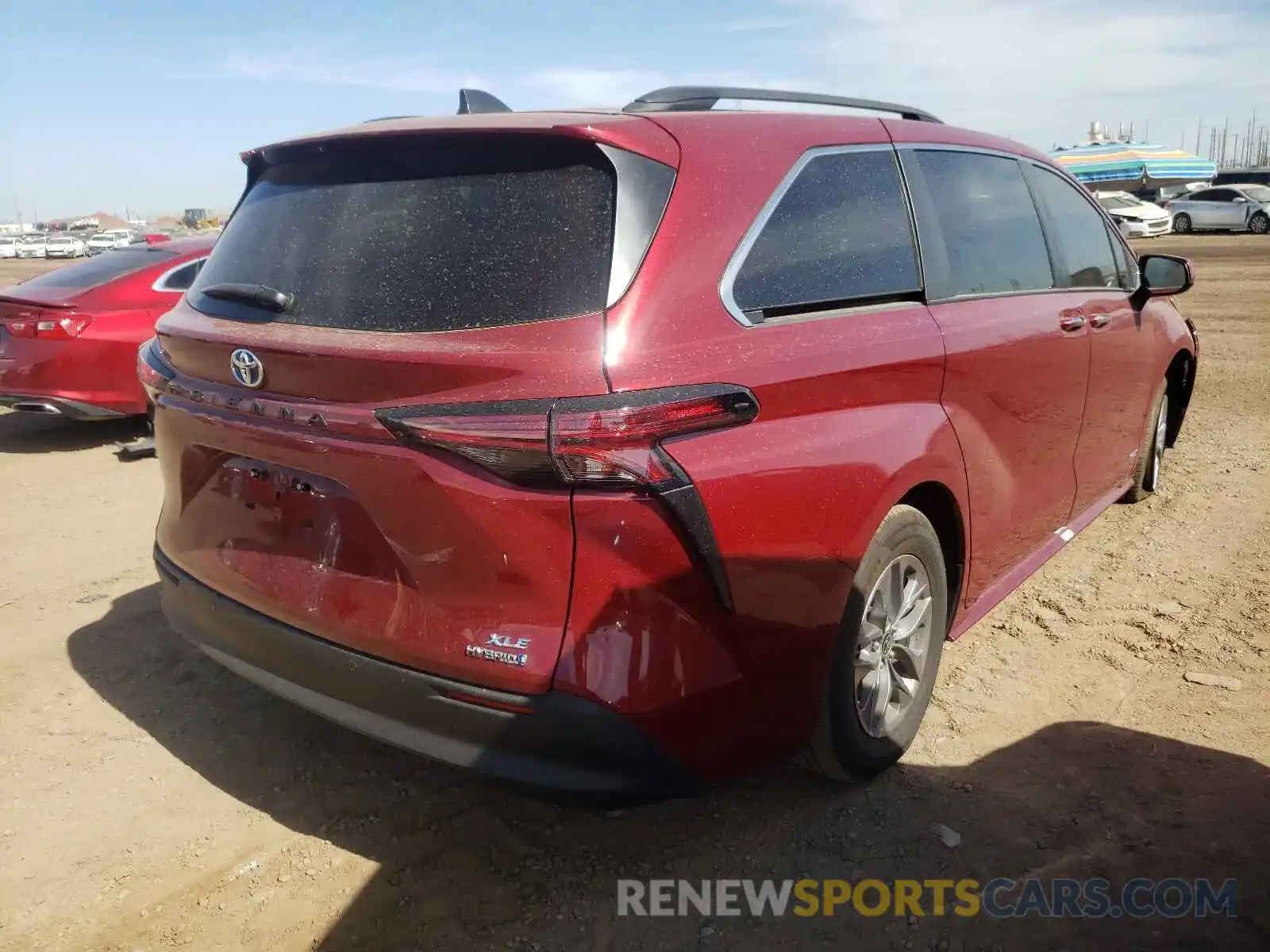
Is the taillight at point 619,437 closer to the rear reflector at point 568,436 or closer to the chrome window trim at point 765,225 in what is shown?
the rear reflector at point 568,436

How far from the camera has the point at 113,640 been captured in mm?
3920

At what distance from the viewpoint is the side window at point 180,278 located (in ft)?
24.5

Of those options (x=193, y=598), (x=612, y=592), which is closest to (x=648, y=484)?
(x=612, y=592)

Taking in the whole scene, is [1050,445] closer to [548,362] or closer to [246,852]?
[548,362]

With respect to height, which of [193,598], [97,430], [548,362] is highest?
[548,362]

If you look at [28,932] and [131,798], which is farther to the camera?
[131,798]

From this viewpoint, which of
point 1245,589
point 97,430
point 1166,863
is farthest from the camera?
point 97,430

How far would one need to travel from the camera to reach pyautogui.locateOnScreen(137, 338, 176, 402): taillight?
279 cm

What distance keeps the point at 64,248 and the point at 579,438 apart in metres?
52.0

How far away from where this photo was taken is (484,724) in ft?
6.96

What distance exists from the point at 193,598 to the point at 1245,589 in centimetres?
415

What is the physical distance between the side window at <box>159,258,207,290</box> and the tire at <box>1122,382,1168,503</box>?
6.56 m

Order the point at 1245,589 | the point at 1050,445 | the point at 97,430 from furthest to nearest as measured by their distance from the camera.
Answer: the point at 97,430 → the point at 1245,589 → the point at 1050,445

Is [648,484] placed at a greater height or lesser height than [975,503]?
greater
